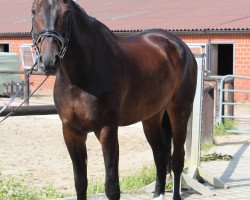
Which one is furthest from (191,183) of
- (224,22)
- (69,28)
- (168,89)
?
(224,22)

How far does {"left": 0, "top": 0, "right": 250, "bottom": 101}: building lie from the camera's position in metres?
18.5

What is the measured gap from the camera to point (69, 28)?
3.85m

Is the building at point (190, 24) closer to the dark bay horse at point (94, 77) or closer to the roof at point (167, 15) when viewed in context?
the roof at point (167, 15)

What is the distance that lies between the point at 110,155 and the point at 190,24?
16242 mm

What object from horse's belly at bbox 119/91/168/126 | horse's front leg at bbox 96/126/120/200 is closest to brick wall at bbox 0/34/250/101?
horse's belly at bbox 119/91/168/126

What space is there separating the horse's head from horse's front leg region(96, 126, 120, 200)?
0.74 metres

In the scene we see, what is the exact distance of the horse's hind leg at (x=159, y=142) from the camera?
5.58m

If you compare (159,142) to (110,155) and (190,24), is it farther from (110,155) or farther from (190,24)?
(190,24)

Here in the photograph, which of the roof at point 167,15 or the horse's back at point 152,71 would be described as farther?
the roof at point 167,15

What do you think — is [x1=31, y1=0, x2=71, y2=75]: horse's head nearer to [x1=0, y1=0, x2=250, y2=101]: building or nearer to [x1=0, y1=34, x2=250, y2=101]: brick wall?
[x1=0, y1=0, x2=250, y2=101]: building

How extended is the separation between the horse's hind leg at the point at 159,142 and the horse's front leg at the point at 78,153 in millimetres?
1281

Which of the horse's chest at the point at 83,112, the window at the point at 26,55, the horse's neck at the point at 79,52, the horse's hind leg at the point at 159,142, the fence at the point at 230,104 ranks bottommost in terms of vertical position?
the window at the point at 26,55

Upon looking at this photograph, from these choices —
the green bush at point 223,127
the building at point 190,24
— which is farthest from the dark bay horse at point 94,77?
the building at point 190,24

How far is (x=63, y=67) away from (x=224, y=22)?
15.7 metres
